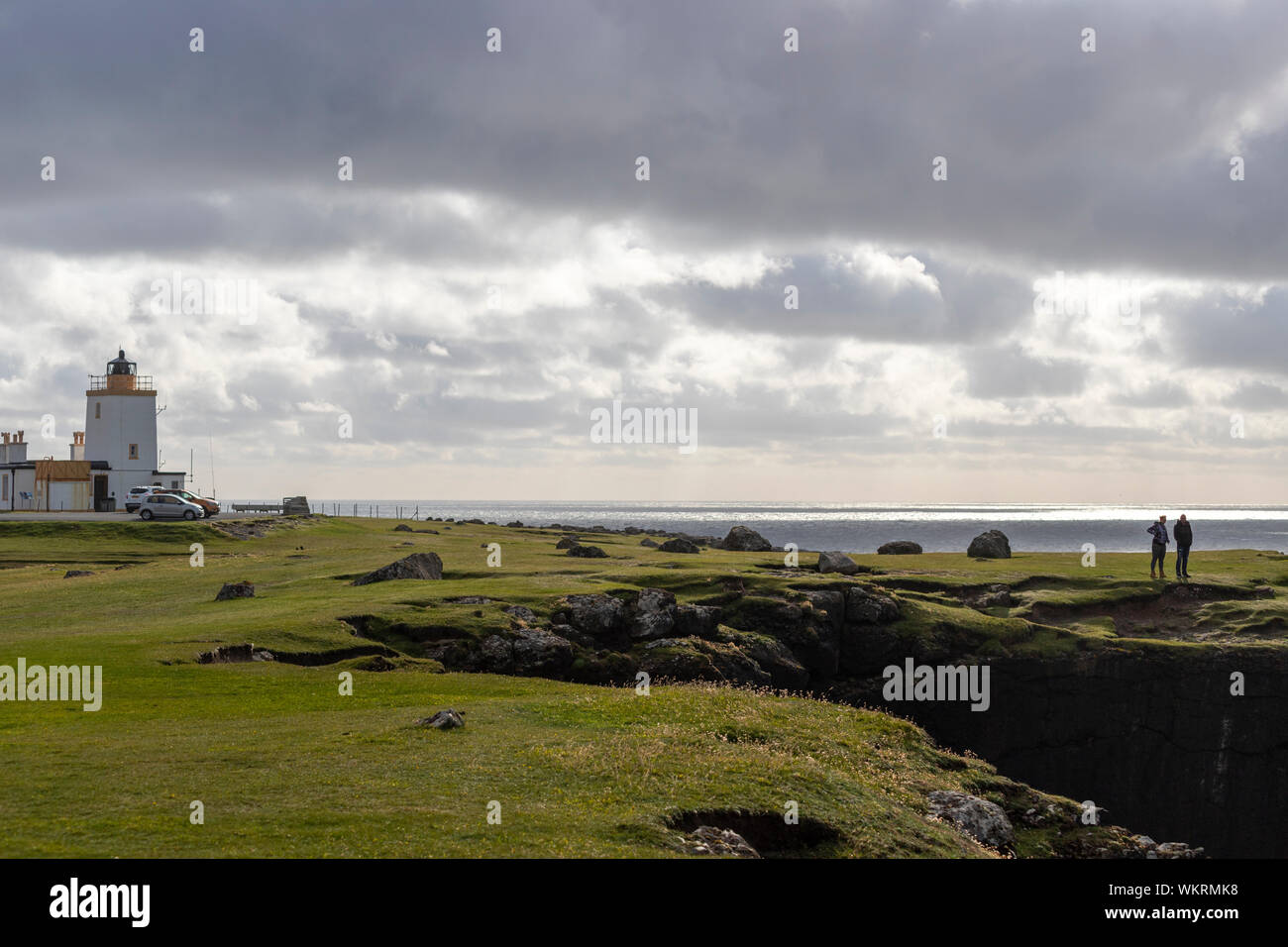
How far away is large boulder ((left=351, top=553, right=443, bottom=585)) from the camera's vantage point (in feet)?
171

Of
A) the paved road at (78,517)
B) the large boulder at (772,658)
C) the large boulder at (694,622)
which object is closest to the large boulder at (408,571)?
the large boulder at (694,622)

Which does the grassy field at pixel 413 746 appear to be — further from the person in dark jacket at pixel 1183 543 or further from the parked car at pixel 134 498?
the parked car at pixel 134 498

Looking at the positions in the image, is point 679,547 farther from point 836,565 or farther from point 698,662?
point 698,662

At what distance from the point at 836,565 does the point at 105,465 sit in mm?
93379

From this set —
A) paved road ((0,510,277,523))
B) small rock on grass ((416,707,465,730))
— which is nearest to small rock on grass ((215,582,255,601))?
small rock on grass ((416,707,465,730))

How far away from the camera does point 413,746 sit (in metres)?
22.5

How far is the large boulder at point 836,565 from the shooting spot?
199 ft

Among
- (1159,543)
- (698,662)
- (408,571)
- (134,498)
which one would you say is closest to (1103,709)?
(1159,543)

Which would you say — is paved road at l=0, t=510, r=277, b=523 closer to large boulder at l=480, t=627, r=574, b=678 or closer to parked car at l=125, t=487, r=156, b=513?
parked car at l=125, t=487, r=156, b=513

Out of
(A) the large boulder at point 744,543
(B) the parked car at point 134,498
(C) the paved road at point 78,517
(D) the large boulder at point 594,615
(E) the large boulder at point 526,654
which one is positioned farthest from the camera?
(B) the parked car at point 134,498

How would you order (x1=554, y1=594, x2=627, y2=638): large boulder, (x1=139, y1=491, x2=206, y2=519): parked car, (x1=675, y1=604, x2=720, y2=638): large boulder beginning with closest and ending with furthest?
1. (x1=554, y1=594, x2=627, y2=638): large boulder
2. (x1=675, y1=604, x2=720, y2=638): large boulder
3. (x1=139, y1=491, x2=206, y2=519): parked car

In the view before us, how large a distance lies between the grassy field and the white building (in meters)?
67.4

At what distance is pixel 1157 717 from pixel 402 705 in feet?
127

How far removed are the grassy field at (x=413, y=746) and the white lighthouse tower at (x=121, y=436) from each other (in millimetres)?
67235
